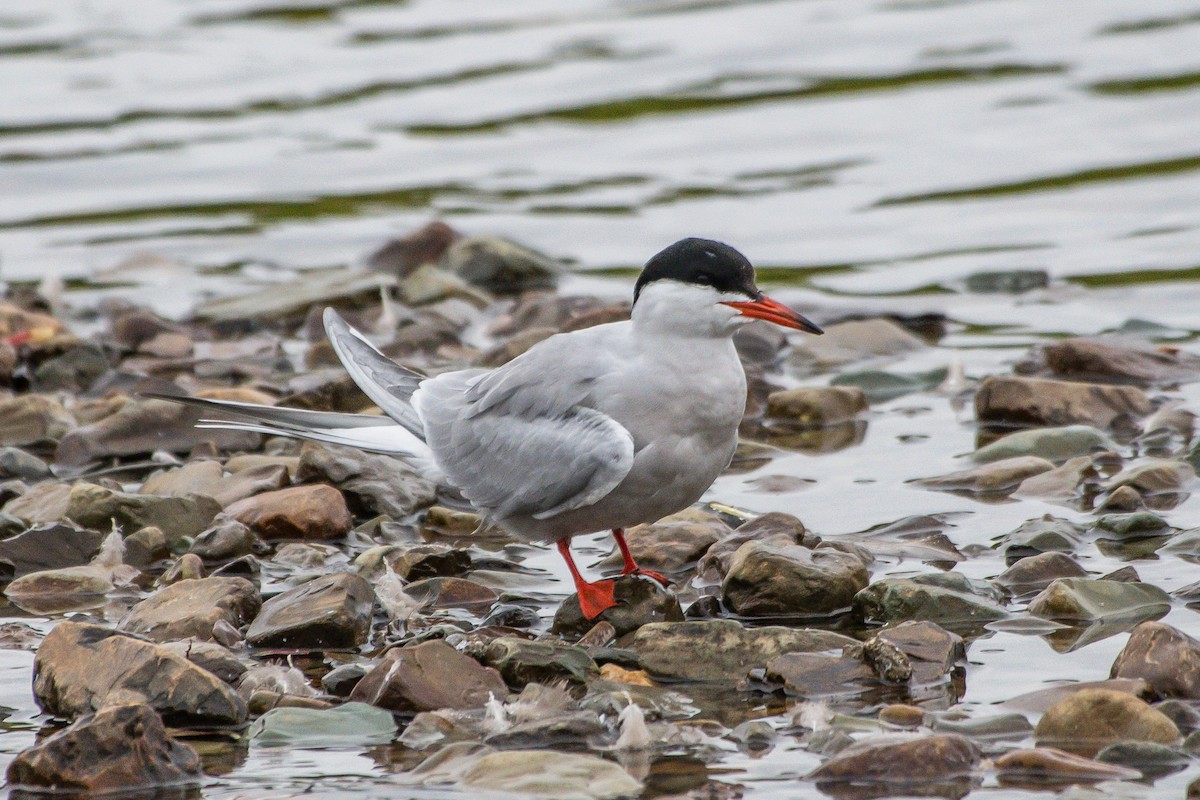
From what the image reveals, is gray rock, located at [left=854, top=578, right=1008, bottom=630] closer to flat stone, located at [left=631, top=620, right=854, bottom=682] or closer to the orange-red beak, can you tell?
flat stone, located at [left=631, top=620, right=854, bottom=682]

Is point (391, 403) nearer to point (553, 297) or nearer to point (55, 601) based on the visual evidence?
point (55, 601)

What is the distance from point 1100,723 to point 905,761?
0.50m

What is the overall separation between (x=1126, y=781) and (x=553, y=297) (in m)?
5.58

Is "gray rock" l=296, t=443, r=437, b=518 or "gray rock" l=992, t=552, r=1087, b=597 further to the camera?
"gray rock" l=296, t=443, r=437, b=518

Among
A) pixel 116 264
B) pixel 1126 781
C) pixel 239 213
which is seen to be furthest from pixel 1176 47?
pixel 1126 781

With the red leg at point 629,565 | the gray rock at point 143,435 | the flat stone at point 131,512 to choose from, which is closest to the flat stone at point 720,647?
the red leg at point 629,565

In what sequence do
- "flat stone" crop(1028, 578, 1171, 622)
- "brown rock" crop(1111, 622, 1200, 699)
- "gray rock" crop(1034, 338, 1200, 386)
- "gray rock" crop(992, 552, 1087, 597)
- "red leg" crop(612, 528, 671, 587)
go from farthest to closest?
"gray rock" crop(1034, 338, 1200, 386) → "red leg" crop(612, 528, 671, 587) → "gray rock" crop(992, 552, 1087, 597) → "flat stone" crop(1028, 578, 1171, 622) → "brown rock" crop(1111, 622, 1200, 699)

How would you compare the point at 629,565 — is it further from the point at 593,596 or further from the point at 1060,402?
the point at 1060,402

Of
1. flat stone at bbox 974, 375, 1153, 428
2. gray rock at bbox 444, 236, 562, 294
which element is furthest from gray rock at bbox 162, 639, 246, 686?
gray rock at bbox 444, 236, 562, 294

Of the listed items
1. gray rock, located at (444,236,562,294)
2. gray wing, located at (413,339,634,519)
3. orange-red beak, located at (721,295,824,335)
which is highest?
orange-red beak, located at (721,295,824,335)

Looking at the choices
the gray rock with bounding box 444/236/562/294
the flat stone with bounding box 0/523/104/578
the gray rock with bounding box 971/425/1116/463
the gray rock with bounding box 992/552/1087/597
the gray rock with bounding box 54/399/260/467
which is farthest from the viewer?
the gray rock with bounding box 444/236/562/294

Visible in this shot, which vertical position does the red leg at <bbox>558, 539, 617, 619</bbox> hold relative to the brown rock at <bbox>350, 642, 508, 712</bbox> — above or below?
below

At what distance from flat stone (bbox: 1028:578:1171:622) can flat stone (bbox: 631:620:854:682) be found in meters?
0.66

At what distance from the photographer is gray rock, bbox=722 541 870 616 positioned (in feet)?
15.4
